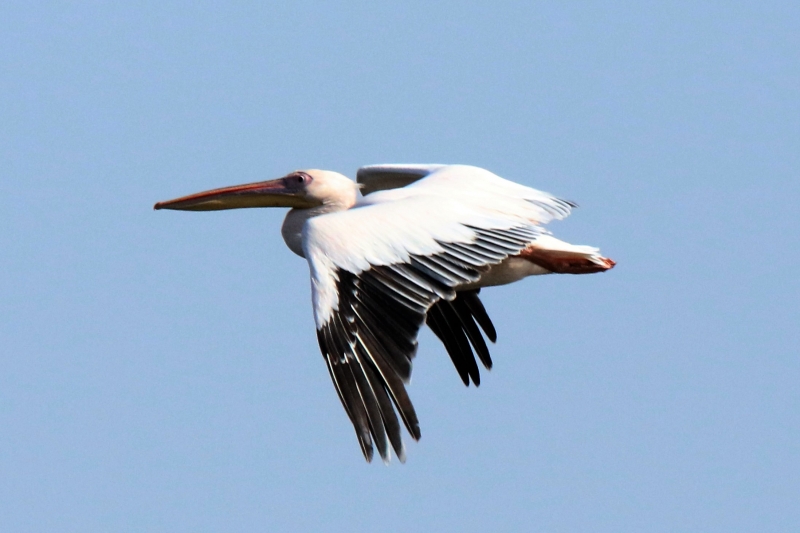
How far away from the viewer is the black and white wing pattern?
873 centimetres

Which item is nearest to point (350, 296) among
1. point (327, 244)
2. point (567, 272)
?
point (327, 244)

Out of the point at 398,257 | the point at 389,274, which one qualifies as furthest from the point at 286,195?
the point at 389,274

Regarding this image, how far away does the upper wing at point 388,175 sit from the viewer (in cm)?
1184

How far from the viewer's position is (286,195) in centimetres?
1145

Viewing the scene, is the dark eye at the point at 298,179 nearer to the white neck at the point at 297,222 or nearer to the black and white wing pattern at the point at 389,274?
the white neck at the point at 297,222

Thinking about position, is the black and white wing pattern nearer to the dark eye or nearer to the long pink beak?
the dark eye

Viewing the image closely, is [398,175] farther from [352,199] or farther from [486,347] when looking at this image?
[486,347]

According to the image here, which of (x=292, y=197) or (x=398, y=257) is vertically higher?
(x=292, y=197)

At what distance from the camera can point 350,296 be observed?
355 inches

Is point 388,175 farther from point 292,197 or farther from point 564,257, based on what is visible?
point 564,257

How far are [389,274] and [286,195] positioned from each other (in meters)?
2.53

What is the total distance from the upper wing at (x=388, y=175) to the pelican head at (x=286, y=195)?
0.46m


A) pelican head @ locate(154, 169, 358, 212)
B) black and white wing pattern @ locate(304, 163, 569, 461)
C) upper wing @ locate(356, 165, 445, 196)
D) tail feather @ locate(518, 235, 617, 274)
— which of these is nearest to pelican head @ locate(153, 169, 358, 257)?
pelican head @ locate(154, 169, 358, 212)

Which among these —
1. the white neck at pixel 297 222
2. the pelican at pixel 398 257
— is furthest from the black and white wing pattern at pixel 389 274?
the white neck at pixel 297 222
